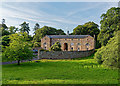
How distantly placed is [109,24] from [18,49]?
78.9 ft

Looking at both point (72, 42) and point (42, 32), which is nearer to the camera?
point (72, 42)

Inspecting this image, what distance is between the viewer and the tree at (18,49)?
14084 mm

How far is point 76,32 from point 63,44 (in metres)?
12.5

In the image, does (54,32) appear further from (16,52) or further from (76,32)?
(16,52)

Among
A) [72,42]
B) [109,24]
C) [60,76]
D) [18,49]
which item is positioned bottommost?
[60,76]

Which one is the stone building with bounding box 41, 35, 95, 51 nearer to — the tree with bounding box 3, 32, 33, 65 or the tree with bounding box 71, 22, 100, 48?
the tree with bounding box 71, 22, 100, 48

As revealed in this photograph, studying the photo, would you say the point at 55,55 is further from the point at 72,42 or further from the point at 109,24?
the point at 72,42

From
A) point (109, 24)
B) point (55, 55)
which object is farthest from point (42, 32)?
point (109, 24)

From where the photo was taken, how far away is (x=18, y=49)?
48.2 ft

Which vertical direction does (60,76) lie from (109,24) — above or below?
below

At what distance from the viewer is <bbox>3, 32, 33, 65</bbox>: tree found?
14.1 meters

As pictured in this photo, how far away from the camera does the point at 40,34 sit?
58.7 meters

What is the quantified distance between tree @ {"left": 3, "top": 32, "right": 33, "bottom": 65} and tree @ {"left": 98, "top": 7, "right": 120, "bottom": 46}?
20.2m

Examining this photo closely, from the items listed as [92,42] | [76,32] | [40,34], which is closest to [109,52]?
[92,42]
